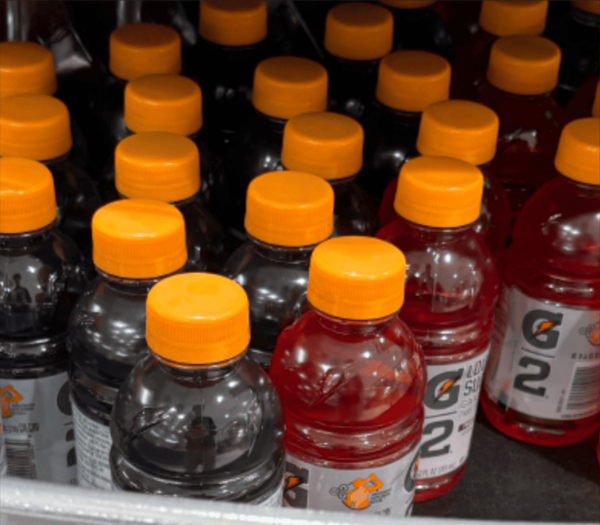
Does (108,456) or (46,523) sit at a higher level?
(46,523)

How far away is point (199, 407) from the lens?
731mm

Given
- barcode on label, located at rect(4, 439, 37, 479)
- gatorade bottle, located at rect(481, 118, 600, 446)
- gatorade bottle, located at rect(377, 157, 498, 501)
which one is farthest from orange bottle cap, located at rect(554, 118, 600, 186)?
barcode on label, located at rect(4, 439, 37, 479)

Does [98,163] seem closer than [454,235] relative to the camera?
No

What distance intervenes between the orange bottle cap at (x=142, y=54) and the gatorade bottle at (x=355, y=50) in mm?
173

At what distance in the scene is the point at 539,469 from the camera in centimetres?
108

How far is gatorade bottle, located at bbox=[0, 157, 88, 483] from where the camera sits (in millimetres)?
858

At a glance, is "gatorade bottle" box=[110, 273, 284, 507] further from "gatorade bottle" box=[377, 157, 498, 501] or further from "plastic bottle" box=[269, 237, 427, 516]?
"gatorade bottle" box=[377, 157, 498, 501]

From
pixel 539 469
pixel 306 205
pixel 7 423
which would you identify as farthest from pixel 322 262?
pixel 539 469

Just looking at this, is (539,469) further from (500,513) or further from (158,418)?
(158,418)

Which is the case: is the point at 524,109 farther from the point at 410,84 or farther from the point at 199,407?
the point at 199,407

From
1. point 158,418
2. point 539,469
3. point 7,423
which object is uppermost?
point 158,418

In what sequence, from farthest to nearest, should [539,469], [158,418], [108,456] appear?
[539,469] < [108,456] < [158,418]

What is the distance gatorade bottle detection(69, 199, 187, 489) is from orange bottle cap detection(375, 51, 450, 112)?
30cm

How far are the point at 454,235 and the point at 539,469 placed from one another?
0.30 metres
